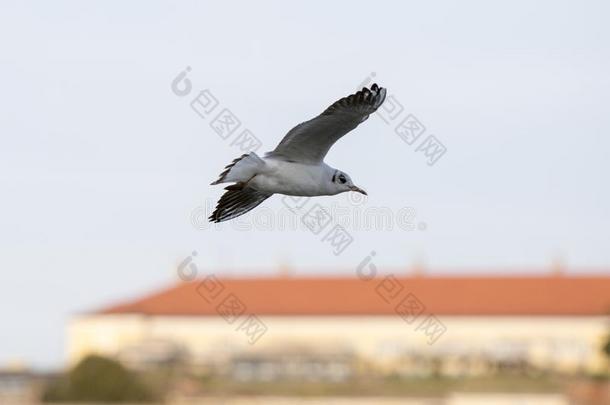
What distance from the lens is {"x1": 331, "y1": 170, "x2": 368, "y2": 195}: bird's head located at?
19266 millimetres

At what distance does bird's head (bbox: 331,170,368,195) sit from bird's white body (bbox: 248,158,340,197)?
0.67ft

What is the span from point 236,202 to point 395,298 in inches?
3754

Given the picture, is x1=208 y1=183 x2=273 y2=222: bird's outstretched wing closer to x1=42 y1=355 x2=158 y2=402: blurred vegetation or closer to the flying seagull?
the flying seagull

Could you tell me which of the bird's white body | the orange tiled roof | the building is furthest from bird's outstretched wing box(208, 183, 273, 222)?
the orange tiled roof

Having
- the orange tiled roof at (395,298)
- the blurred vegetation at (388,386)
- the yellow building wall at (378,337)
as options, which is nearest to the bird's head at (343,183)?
the blurred vegetation at (388,386)

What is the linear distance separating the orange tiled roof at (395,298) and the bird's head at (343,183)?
88653 millimetres

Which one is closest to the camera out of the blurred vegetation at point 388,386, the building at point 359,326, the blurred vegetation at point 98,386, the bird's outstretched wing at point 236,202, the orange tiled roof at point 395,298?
the bird's outstretched wing at point 236,202

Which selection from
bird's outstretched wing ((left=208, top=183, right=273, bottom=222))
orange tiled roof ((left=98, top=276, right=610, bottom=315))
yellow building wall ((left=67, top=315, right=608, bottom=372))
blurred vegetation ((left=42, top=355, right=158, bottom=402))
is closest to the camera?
bird's outstretched wing ((left=208, top=183, right=273, bottom=222))

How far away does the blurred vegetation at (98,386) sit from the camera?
7869 cm

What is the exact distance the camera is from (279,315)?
372 ft

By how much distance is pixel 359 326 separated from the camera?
362ft

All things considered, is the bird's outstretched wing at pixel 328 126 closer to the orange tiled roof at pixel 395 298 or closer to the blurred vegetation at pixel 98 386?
the blurred vegetation at pixel 98 386

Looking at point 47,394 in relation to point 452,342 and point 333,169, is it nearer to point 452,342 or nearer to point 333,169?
point 452,342

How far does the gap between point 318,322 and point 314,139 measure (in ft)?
306
